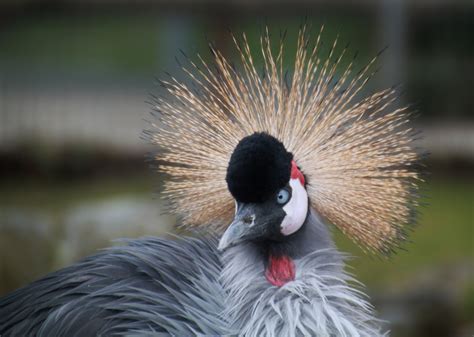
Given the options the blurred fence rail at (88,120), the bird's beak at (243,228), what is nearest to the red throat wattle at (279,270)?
the bird's beak at (243,228)

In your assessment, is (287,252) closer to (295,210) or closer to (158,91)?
(295,210)

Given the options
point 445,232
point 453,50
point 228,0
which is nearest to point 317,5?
point 228,0

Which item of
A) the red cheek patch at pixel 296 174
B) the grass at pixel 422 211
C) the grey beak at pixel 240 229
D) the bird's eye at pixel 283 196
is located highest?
the red cheek patch at pixel 296 174

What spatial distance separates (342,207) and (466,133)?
13.7 feet

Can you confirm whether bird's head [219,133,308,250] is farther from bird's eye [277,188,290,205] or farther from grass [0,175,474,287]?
grass [0,175,474,287]

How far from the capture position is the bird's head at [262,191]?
1.83 metres

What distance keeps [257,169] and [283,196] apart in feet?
0.35

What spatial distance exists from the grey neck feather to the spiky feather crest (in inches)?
4.0

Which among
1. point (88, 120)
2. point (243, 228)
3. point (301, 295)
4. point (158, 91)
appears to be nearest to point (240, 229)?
point (243, 228)

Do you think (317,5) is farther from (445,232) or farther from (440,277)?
(440,277)

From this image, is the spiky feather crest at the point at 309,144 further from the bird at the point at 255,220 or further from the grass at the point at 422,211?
the grass at the point at 422,211

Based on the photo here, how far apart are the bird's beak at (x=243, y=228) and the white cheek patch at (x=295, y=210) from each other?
2.7 inches

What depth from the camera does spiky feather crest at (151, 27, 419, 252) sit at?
6.78 ft

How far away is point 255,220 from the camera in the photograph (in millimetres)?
1867
